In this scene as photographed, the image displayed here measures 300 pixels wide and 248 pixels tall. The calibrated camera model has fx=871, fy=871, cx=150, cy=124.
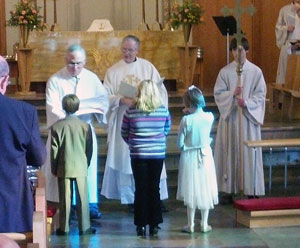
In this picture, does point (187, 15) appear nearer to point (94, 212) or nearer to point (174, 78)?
point (174, 78)

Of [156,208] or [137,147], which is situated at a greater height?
[137,147]

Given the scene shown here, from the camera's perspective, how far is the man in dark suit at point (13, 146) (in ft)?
16.9

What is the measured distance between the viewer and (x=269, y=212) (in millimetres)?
8531

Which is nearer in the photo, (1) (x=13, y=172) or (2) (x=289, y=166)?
(1) (x=13, y=172)

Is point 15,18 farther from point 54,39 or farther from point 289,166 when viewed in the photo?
point 289,166

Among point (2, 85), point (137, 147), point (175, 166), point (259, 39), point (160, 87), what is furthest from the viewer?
point (259, 39)

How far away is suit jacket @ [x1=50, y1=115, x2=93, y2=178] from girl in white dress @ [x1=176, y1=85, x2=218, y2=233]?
93 centimetres

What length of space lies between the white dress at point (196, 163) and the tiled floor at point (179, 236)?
354 millimetres

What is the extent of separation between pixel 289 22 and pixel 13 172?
9.60 meters

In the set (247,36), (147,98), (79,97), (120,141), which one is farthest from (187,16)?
(147,98)

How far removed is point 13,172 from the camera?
5.15 metres

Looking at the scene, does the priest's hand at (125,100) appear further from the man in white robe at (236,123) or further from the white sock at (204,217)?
the white sock at (204,217)

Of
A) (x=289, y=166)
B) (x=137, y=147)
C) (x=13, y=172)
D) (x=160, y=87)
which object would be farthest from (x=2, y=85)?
(x=289, y=166)

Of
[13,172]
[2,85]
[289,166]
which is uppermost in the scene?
[2,85]
